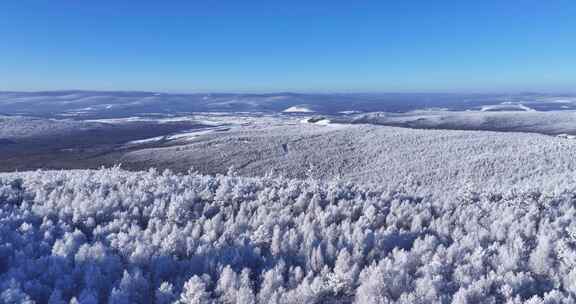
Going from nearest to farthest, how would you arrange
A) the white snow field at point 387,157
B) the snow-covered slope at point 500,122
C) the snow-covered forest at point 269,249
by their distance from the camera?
the snow-covered forest at point 269,249 < the white snow field at point 387,157 < the snow-covered slope at point 500,122

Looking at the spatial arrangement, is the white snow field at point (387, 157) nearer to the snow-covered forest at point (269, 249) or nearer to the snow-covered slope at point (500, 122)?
the snow-covered forest at point (269, 249)

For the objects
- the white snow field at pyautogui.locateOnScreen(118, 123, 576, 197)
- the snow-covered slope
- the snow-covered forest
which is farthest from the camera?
the snow-covered slope

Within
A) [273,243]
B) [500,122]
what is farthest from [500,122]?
[273,243]

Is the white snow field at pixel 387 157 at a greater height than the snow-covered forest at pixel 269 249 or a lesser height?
lesser

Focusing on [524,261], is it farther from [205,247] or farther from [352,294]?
[205,247]

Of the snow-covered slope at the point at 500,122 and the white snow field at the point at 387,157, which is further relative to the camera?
the snow-covered slope at the point at 500,122

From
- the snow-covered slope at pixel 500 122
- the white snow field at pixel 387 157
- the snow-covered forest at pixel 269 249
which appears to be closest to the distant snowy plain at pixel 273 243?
the snow-covered forest at pixel 269 249

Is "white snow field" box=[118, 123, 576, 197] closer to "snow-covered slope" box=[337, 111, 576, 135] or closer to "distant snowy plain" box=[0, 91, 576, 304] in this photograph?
"distant snowy plain" box=[0, 91, 576, 304]

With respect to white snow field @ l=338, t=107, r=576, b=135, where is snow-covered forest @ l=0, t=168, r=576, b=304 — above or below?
above

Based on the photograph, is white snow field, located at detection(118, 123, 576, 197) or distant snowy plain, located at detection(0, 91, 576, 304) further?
white snow field, located at detection(118, 123, 576, 197)

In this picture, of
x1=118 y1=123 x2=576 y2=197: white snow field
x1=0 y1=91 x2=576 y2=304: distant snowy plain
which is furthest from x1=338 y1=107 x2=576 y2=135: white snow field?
x1=0 y1=91 x2=576 y2=304: distant snowy plain
